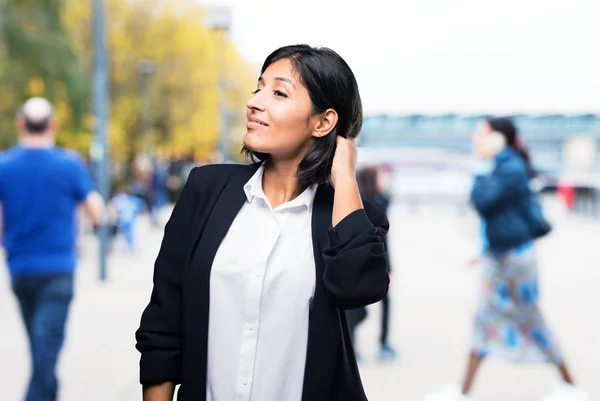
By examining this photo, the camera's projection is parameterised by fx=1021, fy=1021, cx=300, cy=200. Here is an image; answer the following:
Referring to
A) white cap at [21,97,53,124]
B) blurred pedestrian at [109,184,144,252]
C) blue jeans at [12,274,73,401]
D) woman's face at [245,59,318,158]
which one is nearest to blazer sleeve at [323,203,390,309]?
woman's face at [245,59,318,158]

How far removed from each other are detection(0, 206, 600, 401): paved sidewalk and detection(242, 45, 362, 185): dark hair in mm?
4232

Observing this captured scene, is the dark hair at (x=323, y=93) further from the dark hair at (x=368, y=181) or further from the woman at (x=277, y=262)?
the dark hair at (x=368, y=181)

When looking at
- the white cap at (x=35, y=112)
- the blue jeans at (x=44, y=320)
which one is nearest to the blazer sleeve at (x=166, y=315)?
the blue jeans at (x=44, y=320)

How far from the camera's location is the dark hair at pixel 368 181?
7965mm

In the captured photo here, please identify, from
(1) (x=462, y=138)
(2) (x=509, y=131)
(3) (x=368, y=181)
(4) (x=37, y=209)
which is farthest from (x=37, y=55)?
(1) (x=462, y=138)

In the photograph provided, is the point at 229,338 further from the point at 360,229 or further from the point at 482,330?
the point at 482,330

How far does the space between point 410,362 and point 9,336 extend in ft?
12.0

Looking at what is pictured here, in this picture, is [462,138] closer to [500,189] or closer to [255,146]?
[500,189]

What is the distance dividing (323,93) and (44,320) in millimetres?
2950

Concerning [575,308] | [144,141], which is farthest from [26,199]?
[144,141]

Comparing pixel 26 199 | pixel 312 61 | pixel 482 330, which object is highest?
pixel 312 61

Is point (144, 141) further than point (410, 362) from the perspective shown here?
Yes

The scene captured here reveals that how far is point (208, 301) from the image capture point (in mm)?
2451

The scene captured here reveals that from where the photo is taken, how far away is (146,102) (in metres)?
42.0
